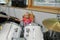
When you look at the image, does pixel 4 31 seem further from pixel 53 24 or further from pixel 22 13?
pixel 53 24

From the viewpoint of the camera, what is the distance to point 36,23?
2072 mm

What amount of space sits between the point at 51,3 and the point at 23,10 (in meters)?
0.58

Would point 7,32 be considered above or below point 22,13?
below

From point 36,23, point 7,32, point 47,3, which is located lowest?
point 7,32

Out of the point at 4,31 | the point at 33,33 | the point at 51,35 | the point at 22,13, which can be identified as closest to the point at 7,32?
the point at 4,31

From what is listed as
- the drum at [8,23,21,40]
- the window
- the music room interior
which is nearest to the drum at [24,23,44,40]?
the music room interior

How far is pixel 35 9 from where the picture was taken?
211 centimetres

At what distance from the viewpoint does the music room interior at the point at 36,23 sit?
1.66 m

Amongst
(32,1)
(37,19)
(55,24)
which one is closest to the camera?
(55,24)

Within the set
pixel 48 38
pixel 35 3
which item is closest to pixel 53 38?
pixel 48 38

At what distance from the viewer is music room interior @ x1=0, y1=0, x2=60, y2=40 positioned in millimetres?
1657

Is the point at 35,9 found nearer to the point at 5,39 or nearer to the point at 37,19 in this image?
the point at 37,19

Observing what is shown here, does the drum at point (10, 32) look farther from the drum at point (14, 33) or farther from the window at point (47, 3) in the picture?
the window at point (47, 3)

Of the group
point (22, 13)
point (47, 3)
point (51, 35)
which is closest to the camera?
point (51, 35)
